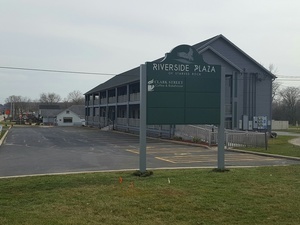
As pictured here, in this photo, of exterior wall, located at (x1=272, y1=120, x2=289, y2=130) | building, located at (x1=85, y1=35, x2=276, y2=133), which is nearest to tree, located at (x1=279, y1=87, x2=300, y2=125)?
exterior wall, located at (x1=272, y1=120, x2=289, y2=130)

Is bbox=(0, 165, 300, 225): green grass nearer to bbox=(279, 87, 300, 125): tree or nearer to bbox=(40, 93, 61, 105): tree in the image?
bbox=(279, 87, 300, 125): tree

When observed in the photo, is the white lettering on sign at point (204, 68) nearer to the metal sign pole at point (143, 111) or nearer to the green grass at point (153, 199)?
the metal sign pole at point (143, 111)

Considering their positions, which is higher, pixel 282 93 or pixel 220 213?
pixel 282 93

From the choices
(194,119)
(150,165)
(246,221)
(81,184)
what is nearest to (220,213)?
(246,221)

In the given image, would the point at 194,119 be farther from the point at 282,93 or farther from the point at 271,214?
the point at 282,93

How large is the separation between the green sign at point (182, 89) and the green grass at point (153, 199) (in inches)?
68.8

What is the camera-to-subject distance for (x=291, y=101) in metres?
95.8

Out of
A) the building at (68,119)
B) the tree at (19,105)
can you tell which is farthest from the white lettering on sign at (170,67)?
the tree at (19,105)

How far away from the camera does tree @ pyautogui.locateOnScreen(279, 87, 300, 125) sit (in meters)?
94.8

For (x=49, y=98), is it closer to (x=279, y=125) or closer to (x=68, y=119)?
(x=68, y=119)

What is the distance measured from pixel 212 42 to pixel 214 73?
82.2 feet

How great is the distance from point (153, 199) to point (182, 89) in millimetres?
4556

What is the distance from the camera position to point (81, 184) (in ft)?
28.4

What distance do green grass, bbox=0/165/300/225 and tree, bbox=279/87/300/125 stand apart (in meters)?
90.7
